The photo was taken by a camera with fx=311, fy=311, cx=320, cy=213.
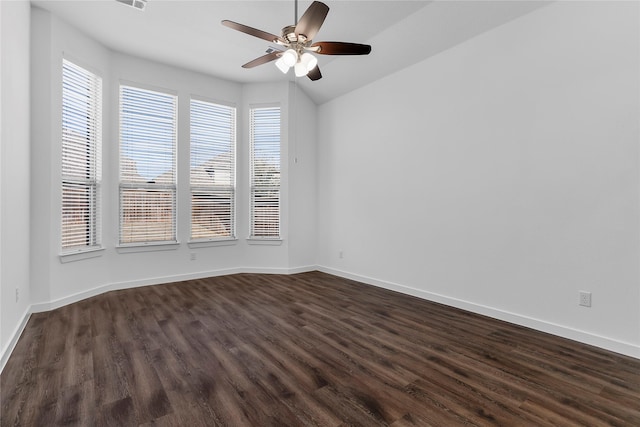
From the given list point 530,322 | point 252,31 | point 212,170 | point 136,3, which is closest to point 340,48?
point 252,31

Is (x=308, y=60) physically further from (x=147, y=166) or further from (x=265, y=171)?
(x=147, y=166)

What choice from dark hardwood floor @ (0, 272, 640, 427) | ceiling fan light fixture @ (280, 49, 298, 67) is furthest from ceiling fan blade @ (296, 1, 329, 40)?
dark hardwood floor @ (0, 272, 640, 427)

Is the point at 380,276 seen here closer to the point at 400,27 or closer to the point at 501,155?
the point at 501,155

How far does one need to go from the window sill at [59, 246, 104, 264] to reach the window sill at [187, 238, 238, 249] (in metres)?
1.27

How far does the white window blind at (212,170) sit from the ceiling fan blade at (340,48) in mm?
3348

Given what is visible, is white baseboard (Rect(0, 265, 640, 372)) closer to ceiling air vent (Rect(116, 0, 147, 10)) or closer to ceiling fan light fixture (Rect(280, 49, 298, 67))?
ceiling fan light fixture (Rect(280, 49, 298, 67))

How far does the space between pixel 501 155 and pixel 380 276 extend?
242 centimetres

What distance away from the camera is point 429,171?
13.7 feet

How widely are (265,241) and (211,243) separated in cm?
95

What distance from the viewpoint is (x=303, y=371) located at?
2338mm

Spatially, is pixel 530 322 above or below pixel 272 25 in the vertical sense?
below

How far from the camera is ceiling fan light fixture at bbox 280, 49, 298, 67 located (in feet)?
8.71

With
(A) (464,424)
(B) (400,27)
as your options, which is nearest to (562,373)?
(A) (464,424)

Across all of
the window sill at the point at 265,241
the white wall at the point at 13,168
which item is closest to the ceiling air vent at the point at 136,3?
the white wall at the point at 13,168
